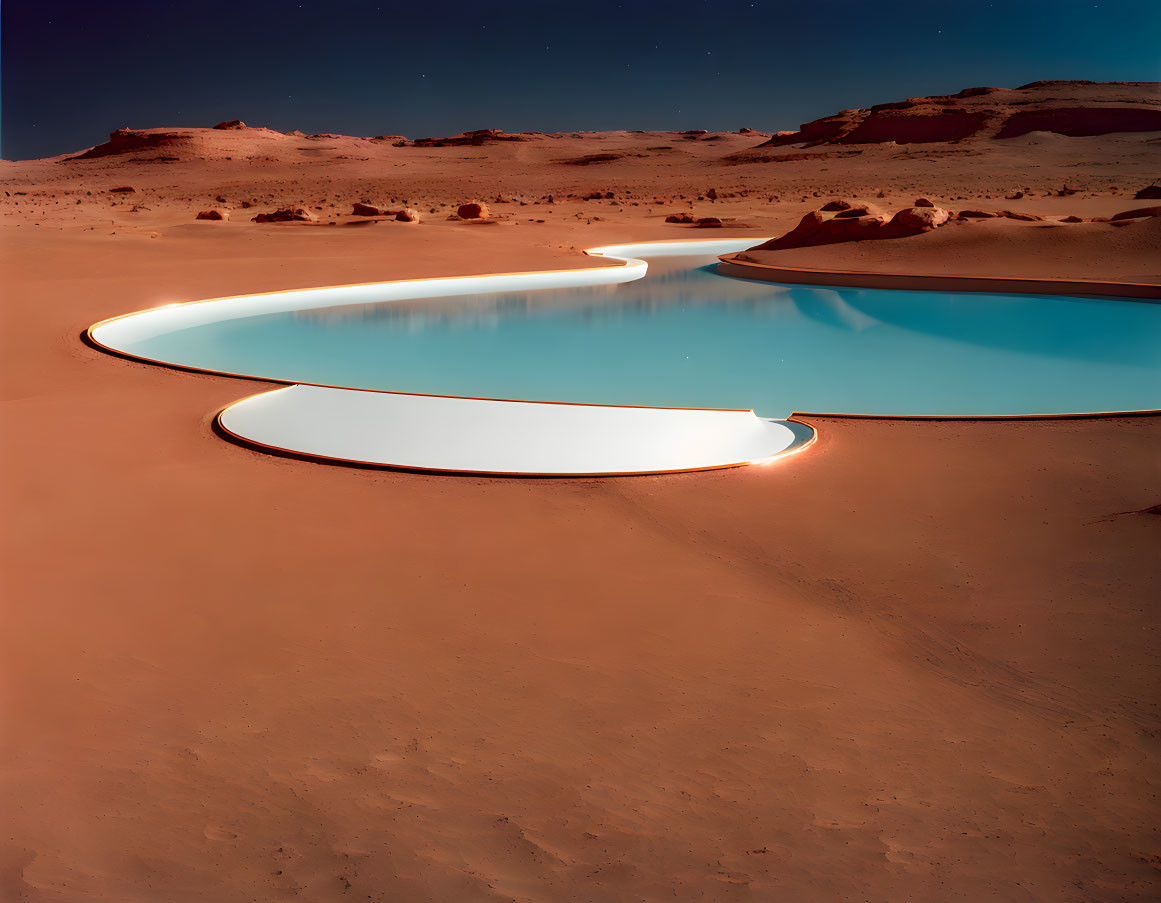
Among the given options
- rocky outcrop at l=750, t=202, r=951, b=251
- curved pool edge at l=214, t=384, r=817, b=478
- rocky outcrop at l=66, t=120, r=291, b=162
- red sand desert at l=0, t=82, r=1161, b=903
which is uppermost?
rocky outcrop at l=66, t=120, r=291, b=162

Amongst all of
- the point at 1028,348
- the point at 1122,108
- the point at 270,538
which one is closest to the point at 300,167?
the point at 1122,108

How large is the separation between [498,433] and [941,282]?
10.1 meters

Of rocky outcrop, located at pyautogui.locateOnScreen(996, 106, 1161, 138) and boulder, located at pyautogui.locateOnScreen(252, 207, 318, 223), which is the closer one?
boulder, located at pyautogui.locateOnScreen(252, 207, 318, 223)

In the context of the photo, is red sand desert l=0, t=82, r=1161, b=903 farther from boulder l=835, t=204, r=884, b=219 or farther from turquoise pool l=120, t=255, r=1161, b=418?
boulder l=835, t=204, r=884, b=219

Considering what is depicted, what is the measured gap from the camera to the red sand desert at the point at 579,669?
227cm

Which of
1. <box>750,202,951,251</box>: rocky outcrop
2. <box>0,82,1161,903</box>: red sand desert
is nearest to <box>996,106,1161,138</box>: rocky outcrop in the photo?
<box>750,202,951,251</box>: rocky outcrop

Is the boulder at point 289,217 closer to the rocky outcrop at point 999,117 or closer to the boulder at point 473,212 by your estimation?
the boulder at point 473,212

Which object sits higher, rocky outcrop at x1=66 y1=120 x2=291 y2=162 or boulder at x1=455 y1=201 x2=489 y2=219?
rocky outcrop at x1=66 y1=120 x2=291 y2=162

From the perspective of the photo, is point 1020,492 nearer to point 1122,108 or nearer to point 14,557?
point 14,557

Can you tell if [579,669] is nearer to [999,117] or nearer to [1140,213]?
[1140,213]

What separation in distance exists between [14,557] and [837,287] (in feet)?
40.9

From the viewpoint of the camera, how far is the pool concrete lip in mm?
5324

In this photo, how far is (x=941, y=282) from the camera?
13766 millimetres

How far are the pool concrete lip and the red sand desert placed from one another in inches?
11.1
